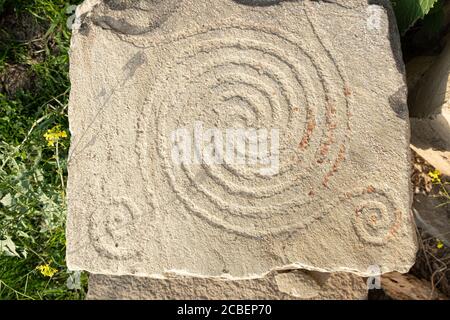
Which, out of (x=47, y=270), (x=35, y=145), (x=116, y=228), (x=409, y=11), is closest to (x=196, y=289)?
(x=116, y=228)

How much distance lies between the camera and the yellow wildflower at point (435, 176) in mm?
2154

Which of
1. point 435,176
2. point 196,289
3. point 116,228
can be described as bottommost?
point 196,289

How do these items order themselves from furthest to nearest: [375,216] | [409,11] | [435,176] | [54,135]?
[435,176] → [54,135] → [409,11] → [375,216]

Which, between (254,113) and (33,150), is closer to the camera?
(254,113)

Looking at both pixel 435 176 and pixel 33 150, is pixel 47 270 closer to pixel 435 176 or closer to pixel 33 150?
pixel 33 150

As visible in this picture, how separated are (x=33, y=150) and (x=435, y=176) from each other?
1.72 meters

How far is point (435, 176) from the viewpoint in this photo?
84.7 inches

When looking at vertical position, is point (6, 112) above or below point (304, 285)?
below

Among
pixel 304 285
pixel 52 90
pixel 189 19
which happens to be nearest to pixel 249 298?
pixel 304 285

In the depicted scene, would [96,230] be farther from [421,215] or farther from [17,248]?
[421,215]

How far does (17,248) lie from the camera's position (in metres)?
2.26

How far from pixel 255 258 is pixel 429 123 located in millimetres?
879

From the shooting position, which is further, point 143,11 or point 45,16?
point 45,16

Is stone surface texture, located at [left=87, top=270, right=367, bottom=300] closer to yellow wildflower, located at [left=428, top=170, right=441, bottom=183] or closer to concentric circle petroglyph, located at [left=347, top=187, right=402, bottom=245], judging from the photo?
concentric circle petroglyph, located at [left=347, top=187, right=402, bottom=245]
